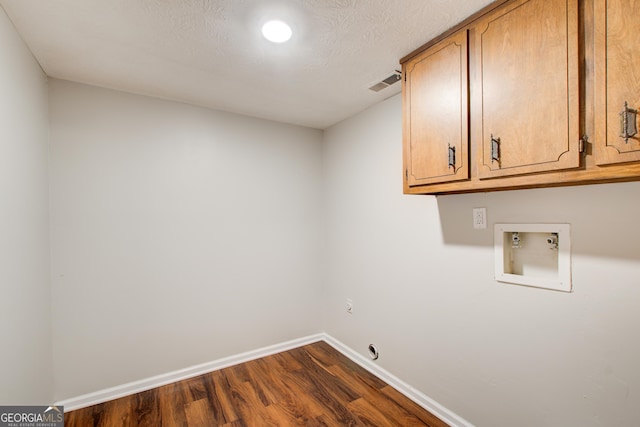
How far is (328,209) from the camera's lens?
314cm

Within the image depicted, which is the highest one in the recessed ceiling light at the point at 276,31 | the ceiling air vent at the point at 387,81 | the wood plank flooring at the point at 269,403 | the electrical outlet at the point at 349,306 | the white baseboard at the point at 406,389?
the recessed ceiling light at the point at 276,31

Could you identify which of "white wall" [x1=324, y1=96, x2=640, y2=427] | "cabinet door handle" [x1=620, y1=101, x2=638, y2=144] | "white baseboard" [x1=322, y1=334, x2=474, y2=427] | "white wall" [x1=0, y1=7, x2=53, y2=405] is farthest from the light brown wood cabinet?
"white wall" [x1=0, y1=7, x2=53, y2=405]

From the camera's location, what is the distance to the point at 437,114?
1.59 meters

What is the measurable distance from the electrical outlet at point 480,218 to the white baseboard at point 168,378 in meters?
2.12

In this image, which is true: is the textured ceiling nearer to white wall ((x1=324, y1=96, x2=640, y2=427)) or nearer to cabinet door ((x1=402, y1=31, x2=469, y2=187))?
cabinet door ((x1=402, y1=31, x2=469, y2=187))

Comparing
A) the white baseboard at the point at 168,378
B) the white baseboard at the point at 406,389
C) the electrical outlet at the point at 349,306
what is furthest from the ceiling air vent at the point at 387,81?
the white baseboard at the point at 168,378

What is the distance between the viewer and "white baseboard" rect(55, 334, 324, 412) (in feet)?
6.70

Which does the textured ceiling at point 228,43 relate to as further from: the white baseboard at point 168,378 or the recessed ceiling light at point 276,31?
the white baseboard at point 168,378

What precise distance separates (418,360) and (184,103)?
278 cm

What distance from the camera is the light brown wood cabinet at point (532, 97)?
3.23ft

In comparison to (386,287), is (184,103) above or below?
above

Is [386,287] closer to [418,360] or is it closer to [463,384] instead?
[418,360]

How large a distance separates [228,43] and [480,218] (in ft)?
5.86

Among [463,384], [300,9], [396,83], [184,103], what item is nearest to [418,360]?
[463,384]
